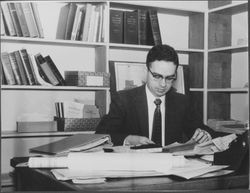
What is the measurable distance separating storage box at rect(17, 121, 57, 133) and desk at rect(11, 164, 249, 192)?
1.42 m

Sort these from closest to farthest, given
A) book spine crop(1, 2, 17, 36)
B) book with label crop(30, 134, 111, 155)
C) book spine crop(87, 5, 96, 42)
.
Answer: book with label crop(30, 134, 111, 155) < book spine crop(1, 2, 17, 36) < book spine crop(87, 5, 96, 42)

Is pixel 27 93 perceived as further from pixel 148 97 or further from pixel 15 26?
pixel 148 97

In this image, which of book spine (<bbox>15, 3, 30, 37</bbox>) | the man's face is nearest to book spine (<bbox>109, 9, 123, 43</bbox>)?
book spine (<bbox>15, 3, 30, 37</bbox>)

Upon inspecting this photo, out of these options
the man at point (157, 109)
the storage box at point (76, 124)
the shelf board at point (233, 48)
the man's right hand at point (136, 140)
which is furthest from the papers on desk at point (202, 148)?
the shelf board at point (233, 48)

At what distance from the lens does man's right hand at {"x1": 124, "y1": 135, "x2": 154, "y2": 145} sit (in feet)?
4.05

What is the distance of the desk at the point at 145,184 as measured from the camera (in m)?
0.64

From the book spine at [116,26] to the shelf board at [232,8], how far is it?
28.4 inches

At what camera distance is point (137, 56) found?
104 inches

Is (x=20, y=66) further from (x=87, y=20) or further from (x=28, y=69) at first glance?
(x=87, y=20)

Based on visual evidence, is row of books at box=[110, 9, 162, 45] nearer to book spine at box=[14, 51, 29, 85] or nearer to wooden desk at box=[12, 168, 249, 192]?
book spine at box=[14, 51, 29, 85]

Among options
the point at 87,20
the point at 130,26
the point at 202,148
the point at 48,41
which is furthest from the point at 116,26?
the point at 202,148

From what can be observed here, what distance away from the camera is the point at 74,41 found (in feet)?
7.47

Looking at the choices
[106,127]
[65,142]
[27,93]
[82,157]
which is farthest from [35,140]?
[82,157]

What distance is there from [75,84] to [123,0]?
0.69 meters
